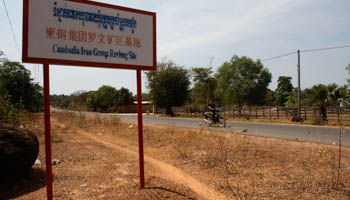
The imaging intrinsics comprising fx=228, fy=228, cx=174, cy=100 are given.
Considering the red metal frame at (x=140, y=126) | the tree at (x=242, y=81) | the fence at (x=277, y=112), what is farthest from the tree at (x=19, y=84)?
the red metal frame at (x=140, y=126)

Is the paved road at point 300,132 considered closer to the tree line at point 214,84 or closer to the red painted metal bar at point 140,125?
the red painted metal bar at point 140,125

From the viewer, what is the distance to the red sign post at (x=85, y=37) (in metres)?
3.09

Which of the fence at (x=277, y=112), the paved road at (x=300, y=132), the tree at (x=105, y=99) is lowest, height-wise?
the paved road at (x=300, y=132)

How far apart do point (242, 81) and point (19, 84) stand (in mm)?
33561

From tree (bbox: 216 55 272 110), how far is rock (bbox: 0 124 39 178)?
115 feet

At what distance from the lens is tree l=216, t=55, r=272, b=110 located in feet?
123

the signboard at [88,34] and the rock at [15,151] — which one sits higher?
the signboard at [88,34]

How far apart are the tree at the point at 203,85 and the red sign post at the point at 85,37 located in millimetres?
33254

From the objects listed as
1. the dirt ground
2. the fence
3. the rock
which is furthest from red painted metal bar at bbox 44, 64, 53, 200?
the fence

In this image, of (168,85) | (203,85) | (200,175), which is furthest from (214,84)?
(200,175)

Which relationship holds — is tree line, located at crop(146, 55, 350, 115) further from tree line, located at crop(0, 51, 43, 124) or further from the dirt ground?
the dirt ground

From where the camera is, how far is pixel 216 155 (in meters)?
6.01

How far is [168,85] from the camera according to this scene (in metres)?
38.2

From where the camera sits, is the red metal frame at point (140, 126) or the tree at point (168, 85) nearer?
the red metal frame at point (140, 126)
